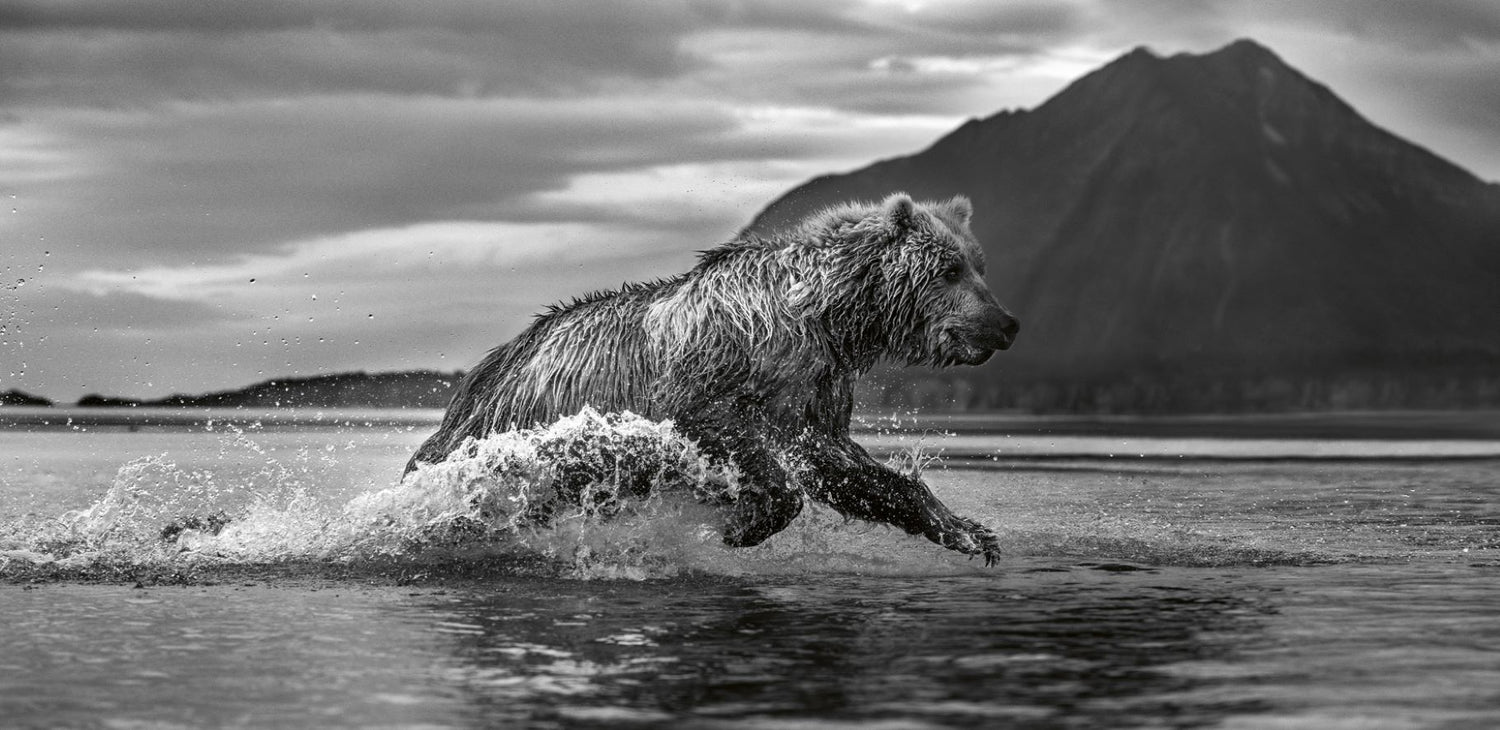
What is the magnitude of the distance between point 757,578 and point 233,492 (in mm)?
12276

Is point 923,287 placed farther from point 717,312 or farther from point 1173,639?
point 1173,639

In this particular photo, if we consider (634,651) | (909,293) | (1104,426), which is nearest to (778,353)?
(909,293)

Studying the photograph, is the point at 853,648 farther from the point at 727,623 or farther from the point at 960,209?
the point at 960,209

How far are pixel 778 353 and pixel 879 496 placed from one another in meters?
1.04

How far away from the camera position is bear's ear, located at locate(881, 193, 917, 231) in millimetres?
11555

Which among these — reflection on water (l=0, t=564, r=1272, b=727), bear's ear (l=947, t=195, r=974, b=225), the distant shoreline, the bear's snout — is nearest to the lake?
reflection on water (l=0, t=564, r=1272, b=727)

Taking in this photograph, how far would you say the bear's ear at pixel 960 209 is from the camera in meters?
12.5

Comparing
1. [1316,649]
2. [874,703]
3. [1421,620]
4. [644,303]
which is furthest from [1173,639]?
Result: [644,303]

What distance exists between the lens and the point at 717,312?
11.3 m

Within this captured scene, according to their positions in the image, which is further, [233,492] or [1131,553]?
[233,492]

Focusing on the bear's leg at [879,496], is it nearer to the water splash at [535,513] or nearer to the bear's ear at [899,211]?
the water splash at [535,513]

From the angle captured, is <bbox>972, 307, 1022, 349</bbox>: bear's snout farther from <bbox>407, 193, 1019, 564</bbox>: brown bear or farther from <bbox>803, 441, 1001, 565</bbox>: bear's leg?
<bbox>803, 441, 1001, 565</bbox>: bear's leg

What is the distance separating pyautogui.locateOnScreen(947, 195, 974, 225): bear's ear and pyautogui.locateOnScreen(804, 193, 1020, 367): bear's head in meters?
0.71

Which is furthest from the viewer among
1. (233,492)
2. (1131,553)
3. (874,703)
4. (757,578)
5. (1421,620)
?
(233,492)
